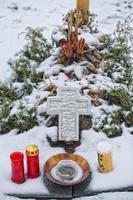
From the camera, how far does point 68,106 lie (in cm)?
362

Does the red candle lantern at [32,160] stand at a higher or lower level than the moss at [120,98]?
lower

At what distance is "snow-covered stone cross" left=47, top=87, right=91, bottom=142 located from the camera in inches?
142

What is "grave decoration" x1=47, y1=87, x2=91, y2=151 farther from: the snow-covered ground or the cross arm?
the snow-covered ground

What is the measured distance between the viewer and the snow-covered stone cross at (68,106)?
3.60m

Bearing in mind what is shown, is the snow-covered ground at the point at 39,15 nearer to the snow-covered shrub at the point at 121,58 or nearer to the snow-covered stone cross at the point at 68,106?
the snow-covered shrub at the point at 121,58

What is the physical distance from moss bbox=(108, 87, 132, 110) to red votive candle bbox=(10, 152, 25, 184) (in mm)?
1112

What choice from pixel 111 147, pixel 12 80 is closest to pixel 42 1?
pixel 12 80

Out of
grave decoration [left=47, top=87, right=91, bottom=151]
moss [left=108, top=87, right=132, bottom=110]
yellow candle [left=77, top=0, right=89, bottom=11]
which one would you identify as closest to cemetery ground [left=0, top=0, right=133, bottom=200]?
moss [left=108, top=87, right=132, bottom=110]

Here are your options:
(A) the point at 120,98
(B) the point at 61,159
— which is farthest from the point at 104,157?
(A) the point at 120,98

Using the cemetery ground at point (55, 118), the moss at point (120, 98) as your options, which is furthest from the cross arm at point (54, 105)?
the moss at point (120, 98)

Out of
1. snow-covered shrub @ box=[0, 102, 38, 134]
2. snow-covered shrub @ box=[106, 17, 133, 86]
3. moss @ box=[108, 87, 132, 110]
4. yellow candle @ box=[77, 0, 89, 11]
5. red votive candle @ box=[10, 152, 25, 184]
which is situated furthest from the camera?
yellow candle @ box=[77, 0, 89, 11]

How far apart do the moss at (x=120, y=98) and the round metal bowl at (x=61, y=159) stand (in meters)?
0.75

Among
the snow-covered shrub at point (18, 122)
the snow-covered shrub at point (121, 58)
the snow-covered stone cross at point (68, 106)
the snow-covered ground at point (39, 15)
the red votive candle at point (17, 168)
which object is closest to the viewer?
the red votive candle at point (17, 168)

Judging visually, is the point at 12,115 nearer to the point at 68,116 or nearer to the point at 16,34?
Result: the point at 68,116
